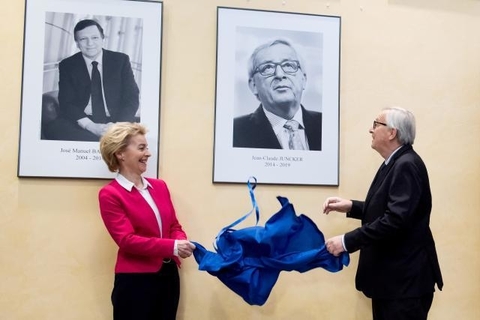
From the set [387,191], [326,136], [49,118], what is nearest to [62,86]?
[49,118]

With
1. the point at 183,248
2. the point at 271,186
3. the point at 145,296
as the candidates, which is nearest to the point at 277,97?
the point at 271,186

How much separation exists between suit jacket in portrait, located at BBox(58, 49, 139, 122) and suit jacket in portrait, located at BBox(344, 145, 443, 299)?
1.24 metres

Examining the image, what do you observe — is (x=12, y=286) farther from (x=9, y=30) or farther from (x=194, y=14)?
(x=194, y=14)

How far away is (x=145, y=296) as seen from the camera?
2.19 meters

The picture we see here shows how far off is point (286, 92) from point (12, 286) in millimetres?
1654

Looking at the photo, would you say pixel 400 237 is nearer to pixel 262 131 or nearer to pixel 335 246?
pixel 335 246

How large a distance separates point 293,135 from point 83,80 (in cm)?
110

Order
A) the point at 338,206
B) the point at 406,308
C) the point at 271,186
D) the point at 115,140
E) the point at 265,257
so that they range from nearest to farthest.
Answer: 1. the point at 406,308
2. the point at 265,257
3. the point at 115,140
4. the point at 338,206
5. the point at 271,186

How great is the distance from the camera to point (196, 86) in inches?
102

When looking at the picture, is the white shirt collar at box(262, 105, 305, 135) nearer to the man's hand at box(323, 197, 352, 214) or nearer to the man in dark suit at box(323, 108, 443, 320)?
the man's hand at box(323, 197, 352, 214)

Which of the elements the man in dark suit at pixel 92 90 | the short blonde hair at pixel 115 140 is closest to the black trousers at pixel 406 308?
the short blonde hair at pixel 115 140

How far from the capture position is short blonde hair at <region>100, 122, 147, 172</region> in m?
2.27

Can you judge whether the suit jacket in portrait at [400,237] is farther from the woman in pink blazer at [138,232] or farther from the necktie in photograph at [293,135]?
the woman in pink blazer at [138,232]

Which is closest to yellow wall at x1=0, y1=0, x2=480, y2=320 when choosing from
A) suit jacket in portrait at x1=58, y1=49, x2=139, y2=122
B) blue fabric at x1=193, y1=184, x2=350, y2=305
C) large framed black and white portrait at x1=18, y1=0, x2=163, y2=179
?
large framed black and white portrait at x1=18, y1=0, x2=163, y2=179
